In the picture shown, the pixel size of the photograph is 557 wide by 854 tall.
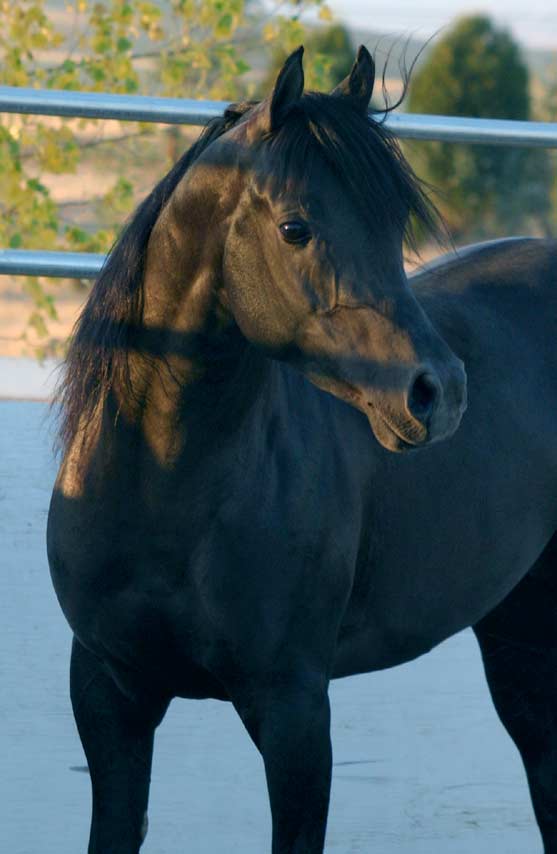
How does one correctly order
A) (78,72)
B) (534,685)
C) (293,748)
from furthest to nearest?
(78,72) → (534,685) → (293,748)

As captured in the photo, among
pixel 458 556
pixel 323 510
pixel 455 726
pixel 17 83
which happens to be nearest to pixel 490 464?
pixel 458 556

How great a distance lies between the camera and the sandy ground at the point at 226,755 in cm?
354

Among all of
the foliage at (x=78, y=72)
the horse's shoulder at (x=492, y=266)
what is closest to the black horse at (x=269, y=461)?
the horse's shoulder at (x=492, y=266)

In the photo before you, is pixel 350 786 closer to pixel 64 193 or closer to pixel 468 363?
pixel 468 363

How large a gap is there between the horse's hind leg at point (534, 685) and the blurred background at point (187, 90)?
1038 millimetres

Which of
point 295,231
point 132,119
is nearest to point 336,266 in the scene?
point 295,231

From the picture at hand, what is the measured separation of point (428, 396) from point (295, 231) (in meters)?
0.31

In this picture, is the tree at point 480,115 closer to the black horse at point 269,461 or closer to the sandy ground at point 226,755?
→ the sandy ground at point 226,755

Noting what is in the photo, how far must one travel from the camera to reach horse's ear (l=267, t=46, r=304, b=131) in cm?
218

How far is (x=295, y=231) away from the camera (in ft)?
7.09

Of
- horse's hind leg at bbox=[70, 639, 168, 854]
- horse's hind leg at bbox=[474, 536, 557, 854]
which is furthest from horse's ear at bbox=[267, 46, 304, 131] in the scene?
horse's hind leg at bbox=[474, 536, 557, 854]

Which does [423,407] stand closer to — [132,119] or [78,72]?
[132,119]

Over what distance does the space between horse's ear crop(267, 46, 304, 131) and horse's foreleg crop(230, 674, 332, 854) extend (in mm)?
873

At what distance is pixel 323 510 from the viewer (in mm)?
2471
